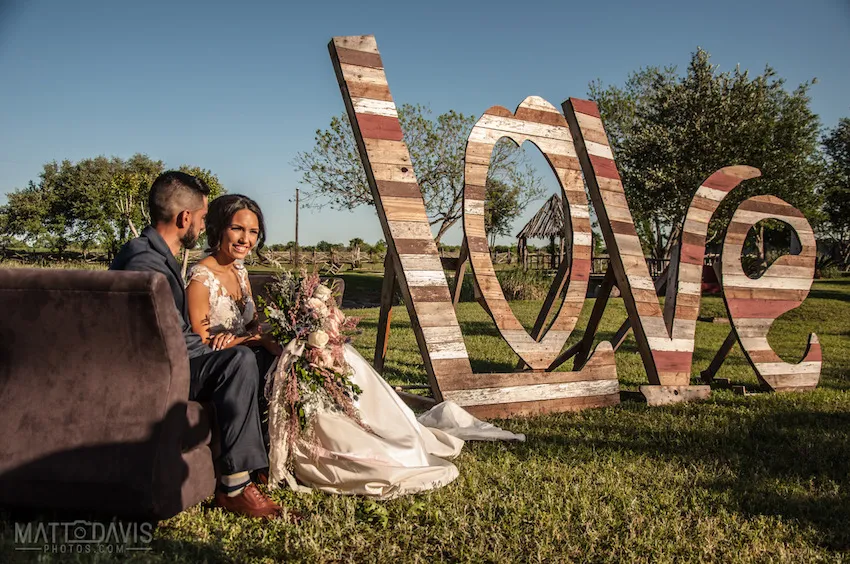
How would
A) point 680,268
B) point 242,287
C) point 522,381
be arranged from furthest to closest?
point 680,268
point 522,381
point 242,287

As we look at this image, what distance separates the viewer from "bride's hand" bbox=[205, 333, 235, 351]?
3.43 m

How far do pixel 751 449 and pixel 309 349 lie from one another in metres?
3.08

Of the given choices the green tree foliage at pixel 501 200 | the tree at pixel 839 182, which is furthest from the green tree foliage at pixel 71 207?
the tree at pixel 839 182

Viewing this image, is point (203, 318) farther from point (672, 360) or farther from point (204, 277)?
point (672, 360)

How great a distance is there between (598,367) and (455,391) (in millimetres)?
1531

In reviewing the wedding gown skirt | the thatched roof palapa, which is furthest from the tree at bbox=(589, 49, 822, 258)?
the wedding gown skirt

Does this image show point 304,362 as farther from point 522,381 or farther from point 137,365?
point 522,381

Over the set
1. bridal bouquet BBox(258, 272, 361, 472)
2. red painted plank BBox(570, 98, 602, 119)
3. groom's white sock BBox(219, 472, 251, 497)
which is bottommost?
groom's white sock BBox(219, 472, 251, 497)

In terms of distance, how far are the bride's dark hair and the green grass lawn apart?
162cm

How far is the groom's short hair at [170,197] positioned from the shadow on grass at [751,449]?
2.62 meters

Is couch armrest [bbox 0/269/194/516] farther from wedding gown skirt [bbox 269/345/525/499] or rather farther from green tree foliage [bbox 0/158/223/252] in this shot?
green tree foliage [bbox 0/158/223/252]

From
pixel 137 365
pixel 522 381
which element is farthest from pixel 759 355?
pixel 137 365

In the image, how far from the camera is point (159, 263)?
3.12m

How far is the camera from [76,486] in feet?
8.71
